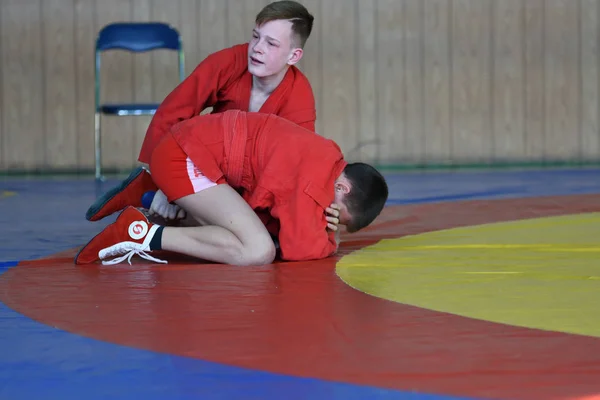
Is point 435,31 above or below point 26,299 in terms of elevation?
above

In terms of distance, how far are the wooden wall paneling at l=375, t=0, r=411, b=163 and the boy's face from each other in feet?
12.0

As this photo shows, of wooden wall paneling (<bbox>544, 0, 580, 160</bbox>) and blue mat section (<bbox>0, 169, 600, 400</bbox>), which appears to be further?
wooden wall paneling (<bbox>544, 0, 580, 160</bbox>)

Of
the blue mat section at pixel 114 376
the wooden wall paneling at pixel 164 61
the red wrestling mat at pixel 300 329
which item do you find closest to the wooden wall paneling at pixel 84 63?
the wooden wall paneling at pixel 164 61

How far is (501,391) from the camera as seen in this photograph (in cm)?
128

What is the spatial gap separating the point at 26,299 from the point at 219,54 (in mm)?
1190

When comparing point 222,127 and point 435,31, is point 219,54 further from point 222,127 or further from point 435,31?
point 435,31

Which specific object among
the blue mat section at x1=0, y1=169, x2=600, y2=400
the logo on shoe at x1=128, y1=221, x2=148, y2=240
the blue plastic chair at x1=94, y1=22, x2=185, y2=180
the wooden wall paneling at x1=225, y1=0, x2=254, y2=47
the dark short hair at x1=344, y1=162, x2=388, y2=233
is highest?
the wooden wall paneling at x1=225, y1=0, x2=254, y2=47

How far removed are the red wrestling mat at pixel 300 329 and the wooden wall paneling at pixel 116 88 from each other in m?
4.03

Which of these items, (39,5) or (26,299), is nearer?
(26,299)

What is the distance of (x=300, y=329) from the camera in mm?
1642

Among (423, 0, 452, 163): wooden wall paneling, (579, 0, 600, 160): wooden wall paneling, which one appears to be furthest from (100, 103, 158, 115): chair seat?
(579, 0, 600, 160): wooden wall paneling

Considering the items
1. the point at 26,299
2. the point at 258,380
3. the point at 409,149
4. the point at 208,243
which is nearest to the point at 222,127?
the point at 208,243

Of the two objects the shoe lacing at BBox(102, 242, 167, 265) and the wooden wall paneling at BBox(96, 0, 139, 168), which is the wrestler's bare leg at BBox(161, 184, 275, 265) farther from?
the wooden wall paneling at BBox(96, 0, 139, 168)

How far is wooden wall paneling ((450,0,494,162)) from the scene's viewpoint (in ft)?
21.0
